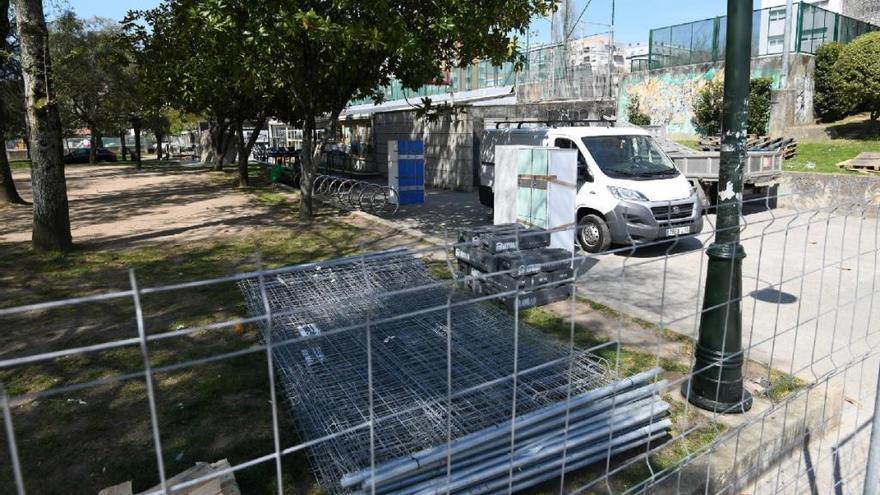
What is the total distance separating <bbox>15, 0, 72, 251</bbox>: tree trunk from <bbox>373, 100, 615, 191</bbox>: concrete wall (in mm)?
9929

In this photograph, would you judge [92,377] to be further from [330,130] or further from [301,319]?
[330,130]

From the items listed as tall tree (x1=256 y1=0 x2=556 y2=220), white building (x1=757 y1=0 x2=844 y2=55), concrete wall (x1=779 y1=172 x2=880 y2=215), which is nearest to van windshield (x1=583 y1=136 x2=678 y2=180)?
tall tree (x1=256 y1=0 x2=556 y2=220)

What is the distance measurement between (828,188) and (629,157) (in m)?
5.80

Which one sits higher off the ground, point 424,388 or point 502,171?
point 502,171

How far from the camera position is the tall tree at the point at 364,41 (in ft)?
28.7

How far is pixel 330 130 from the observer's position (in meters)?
12.1

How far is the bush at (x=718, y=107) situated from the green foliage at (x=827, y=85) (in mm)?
1854

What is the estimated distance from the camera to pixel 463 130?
18.3m

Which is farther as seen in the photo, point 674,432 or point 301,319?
point 301,319

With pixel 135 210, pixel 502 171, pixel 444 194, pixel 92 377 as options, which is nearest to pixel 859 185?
pixel 502 171

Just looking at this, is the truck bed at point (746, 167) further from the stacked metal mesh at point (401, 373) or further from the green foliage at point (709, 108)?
the stacked metal mesh at point (401, 373)

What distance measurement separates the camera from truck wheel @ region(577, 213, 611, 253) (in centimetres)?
892

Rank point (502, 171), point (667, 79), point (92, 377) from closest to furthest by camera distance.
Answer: point (92, 377) < point (502, 171) < point (667, 79)

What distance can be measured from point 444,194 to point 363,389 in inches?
556
